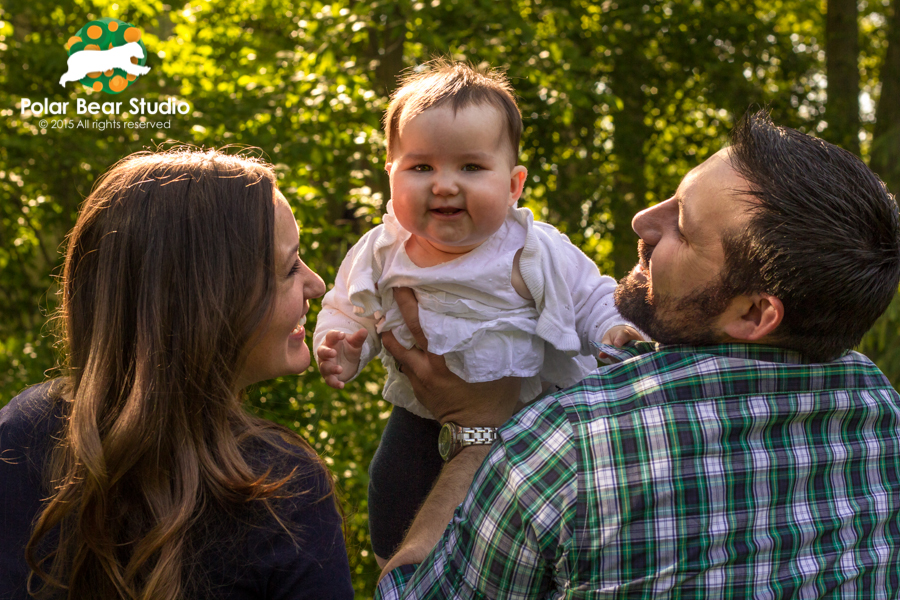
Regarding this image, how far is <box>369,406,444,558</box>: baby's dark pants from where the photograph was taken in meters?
2.07

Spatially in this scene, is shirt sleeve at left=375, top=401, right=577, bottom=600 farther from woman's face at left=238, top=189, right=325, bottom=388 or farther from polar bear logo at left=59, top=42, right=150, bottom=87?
polar bear logo at left=59, top=42, right=150, bottom=87

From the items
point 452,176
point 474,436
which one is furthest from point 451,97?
point 474,436

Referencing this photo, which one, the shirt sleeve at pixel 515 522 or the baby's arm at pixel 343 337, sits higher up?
the baby's arm at pixel 343 337

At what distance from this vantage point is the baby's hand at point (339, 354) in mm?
1938

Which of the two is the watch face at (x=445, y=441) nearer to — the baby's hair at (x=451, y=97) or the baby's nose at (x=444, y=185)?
the baby's nose at (x=444, y=185)

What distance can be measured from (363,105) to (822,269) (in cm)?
250

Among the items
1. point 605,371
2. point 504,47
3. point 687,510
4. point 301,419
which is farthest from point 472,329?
point 504,47

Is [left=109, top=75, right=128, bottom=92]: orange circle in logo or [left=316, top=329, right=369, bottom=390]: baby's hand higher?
[left=109, top=75, right=128, bottom=92]: orange circle in logo

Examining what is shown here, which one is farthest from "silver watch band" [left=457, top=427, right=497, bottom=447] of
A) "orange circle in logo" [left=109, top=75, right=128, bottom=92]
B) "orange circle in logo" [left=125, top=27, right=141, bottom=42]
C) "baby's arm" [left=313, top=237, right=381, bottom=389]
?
"orange circle in logo" [left=125, top=27, right=141, bottom=42]

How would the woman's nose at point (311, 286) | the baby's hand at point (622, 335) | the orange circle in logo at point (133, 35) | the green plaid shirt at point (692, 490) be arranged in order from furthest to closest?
1. the orange circle in logo at point (133, 35)
2. the baby's hand at point (622, 335)
3. the woman's nose at point (311, 286)
4. the green plaid shirt at point (692, 490)

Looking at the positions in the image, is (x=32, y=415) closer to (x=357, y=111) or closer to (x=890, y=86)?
(x=357, y=111)

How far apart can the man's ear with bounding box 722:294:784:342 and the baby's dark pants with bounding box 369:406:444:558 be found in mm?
1018

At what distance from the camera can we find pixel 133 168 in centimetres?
136

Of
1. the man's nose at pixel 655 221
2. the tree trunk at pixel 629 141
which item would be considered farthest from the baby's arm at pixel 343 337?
the tree trunk at pixel 629 141
